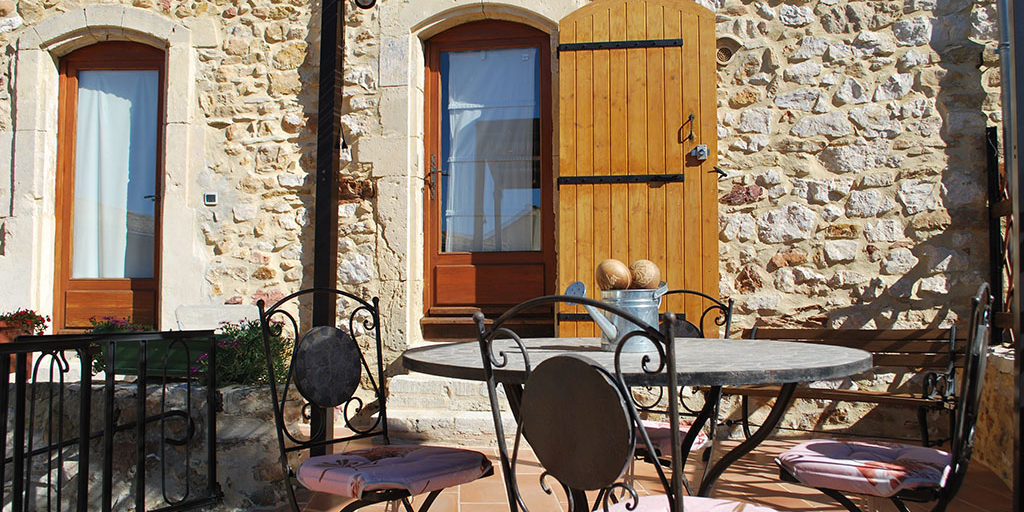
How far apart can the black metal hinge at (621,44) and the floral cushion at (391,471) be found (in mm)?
2724

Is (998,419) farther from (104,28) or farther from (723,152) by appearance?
(104,28)

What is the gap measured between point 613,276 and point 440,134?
297 centimetres

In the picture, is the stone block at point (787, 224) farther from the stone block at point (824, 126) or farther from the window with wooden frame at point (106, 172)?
the window with wooden frame at point (106, 172)

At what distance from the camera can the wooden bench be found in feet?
10.7

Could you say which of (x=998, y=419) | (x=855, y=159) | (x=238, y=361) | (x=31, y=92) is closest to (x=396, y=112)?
(x=238, y=361)

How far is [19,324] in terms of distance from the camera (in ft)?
13.2

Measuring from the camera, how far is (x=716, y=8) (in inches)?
160

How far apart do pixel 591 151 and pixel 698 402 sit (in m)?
1.50

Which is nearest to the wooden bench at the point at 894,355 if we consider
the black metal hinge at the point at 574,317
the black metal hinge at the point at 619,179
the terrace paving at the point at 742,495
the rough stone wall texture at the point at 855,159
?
the rough stone wall texture at the point at 855,159

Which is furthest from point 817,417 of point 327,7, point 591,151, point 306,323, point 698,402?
point 327,7

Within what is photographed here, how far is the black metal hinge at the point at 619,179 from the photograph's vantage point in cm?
380

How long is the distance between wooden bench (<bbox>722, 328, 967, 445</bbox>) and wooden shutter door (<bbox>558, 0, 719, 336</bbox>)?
53cm

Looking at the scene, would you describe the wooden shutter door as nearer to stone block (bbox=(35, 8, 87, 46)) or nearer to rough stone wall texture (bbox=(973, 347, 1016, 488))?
rough stone wall texture (bbox=(973, 347, 1016, 488))

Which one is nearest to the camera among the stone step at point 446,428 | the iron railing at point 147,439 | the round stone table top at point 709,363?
the round stone table top at point 709,363
